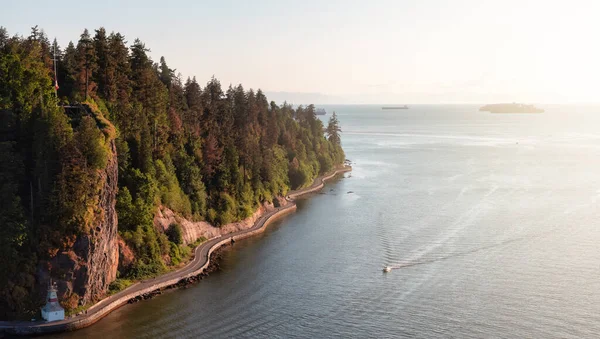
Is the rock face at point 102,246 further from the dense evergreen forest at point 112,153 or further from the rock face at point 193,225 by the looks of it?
the rock face at point 193,225

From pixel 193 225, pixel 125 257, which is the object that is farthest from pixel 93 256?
pixel 193 225

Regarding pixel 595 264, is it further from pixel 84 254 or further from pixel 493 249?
pixel 84 254

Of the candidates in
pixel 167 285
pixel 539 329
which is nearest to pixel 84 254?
pixel 167 285

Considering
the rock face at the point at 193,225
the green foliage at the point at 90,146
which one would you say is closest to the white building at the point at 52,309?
the green foliage at the point at 90,146

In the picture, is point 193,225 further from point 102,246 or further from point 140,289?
point 102,246

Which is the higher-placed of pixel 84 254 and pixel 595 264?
pixel 84 254

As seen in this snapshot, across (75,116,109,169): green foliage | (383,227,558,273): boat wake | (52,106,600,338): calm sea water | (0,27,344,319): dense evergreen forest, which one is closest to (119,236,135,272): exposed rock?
(0,27,344,319): dense evergreen forest

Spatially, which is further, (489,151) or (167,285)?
(489,151)
